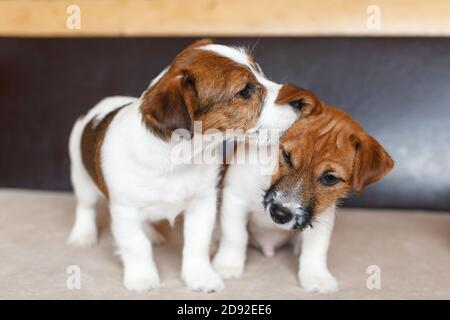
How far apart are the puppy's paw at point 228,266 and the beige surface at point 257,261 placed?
0.04 metres

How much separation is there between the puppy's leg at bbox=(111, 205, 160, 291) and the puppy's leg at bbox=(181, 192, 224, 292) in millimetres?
154

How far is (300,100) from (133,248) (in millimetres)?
915

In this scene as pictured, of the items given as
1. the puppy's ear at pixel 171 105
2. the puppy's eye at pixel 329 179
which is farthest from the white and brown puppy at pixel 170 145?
the puppy's eye at pixel 329 179

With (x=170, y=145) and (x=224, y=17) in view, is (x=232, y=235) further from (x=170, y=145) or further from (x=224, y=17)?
(x=224, y=17)

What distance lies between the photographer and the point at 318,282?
2455mm

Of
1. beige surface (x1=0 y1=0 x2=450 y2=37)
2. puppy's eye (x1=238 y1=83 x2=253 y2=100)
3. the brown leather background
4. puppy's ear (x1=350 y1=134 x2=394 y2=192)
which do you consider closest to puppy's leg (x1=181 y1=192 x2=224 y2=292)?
puppy's eye (x1=238 y1=83 x2=253 y2=100)

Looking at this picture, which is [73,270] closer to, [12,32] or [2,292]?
[2,292]

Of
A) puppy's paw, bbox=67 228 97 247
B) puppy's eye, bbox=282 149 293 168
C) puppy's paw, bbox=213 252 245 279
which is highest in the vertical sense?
puppy's eye, bbox=282 149 293 168

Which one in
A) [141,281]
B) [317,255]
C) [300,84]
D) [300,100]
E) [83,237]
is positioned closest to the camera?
[300,100]

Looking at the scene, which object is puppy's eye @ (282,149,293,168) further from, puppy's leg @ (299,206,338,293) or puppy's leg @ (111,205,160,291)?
puppy's leg @ (111,205,160,291)

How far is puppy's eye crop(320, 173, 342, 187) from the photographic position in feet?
7.60

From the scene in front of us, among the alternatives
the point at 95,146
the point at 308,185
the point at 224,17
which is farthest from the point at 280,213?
the point at 224,17
